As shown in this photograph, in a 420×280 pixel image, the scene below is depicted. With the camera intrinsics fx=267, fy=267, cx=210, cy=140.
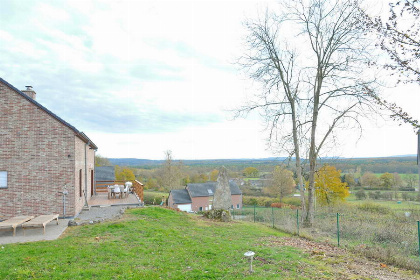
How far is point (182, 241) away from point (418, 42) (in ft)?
25.7

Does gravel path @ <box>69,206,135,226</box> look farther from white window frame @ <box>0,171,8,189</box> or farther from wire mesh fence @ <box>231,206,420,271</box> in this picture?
wire mesh fence @ <box>231,206,420,271</box>

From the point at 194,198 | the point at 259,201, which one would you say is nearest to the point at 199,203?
the point at 194,198

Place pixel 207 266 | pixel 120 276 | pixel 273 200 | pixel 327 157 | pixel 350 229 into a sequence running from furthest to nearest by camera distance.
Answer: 1. pixel 273 200
2. pixel 327 157
3. pixel 350 229
4. pixel 207 266
5. pixel 120 276

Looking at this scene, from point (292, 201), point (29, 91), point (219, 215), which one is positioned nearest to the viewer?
point (29, 91)

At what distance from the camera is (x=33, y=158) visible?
11.6 metres

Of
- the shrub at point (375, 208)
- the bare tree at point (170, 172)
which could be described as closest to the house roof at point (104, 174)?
the bare tree at point (170, 172)

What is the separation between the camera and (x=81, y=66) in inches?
615

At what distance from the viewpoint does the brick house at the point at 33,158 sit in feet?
37.0

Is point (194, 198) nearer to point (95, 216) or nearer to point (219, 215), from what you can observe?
point (219, 215)

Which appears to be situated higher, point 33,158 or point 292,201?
point 33,158

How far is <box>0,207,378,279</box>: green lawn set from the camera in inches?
225

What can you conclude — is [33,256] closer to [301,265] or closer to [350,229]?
[301,265]

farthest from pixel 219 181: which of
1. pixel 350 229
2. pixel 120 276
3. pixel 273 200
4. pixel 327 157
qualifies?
pixel 273 200

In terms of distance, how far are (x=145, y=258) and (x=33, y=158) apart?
8.02m
